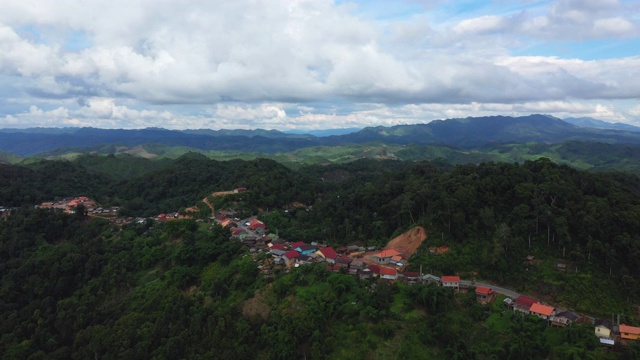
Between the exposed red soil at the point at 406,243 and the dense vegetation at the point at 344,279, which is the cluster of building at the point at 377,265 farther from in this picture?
the dense vegetation at the point at 344,279

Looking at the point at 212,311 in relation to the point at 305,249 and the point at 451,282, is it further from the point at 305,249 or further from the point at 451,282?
the point at 451,282

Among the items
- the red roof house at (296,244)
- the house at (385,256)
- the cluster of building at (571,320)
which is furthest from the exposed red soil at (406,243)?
the cluster of building at (571,320)

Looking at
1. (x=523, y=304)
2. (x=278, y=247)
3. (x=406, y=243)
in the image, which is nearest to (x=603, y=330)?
(x=523, y=304)

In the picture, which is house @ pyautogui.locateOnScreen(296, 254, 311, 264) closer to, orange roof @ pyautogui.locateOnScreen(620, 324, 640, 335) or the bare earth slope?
the bare earth slope

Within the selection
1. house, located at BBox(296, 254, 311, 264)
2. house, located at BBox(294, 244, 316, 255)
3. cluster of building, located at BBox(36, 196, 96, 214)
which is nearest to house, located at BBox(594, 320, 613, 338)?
house, located at BBox(296, 254, 311, 264)

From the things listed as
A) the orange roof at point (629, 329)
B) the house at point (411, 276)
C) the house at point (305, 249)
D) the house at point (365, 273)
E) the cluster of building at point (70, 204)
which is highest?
the cluster of building at point (70, 204)

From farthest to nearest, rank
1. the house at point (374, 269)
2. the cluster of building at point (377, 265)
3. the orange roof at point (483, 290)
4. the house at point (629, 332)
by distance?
the house at point (374, 269) < the orange roof at point (483, 290) < the cluster of building at point (377, 265) < the house at point (629, 332)
